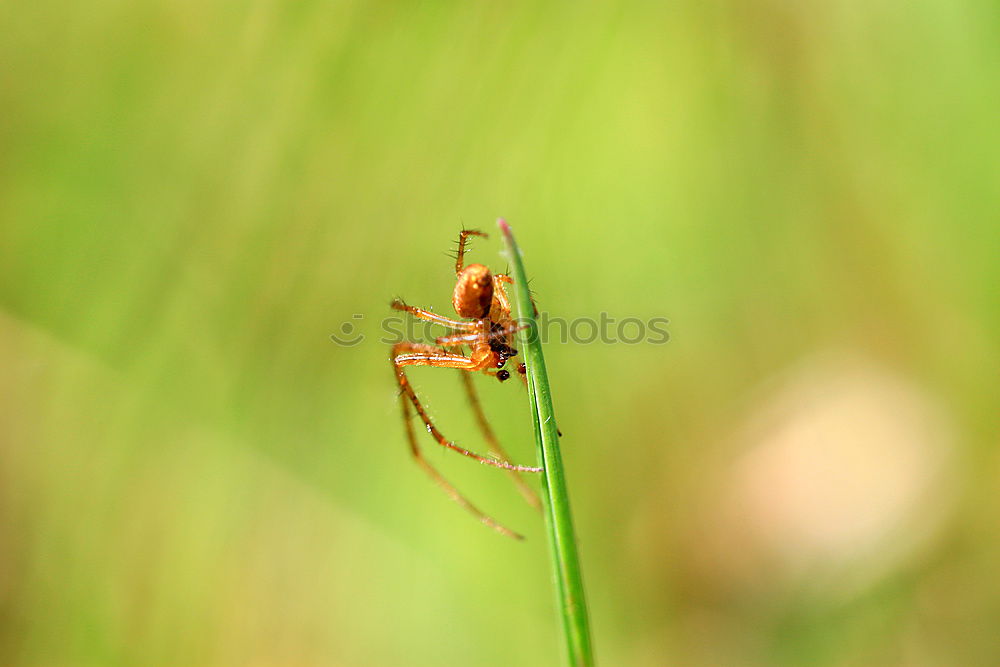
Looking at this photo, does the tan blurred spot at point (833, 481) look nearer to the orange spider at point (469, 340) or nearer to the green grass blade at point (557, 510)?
the orange spider at point (469, 340)

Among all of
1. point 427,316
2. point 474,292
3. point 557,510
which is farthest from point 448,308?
point 557,510

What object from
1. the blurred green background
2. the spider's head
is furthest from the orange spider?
the blurred green background

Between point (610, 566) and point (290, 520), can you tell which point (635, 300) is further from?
point (290, 520)

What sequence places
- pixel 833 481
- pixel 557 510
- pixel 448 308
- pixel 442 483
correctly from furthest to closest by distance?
1. pixel 448 308
2. pixel 442 483
3. pixel 833 481
4. pixel 557 510

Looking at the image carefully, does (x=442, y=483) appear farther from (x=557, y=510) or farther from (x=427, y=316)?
(x=557, y=510)

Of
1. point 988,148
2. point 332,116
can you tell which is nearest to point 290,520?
point 332,116

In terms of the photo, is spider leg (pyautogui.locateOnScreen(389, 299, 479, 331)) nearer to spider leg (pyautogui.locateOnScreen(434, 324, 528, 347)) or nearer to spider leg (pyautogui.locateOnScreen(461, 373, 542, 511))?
spider leg (pyautogui.locateOnScreen(434, 324, 528, 347))

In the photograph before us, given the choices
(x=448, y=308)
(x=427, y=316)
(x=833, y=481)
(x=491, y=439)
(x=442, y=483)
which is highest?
(x=448, y=308)
